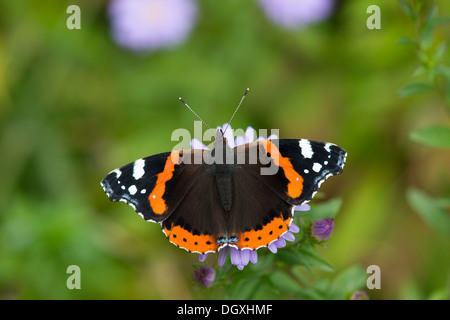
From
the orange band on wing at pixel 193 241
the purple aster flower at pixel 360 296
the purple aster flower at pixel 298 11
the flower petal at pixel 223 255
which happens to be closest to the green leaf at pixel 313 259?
the purple aster flower at pixel 360 296

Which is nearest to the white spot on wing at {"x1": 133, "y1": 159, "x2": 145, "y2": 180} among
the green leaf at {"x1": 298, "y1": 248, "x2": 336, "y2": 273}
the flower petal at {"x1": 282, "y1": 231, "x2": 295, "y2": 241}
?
the flower petal at {"x1": 282, "y1": 231, "x2": 295, "y2": 241}

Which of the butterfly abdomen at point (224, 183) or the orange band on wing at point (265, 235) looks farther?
the butterfly abdomen at point (224, 183)

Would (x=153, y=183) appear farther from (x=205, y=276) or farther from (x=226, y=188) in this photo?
(x=205, y=276)

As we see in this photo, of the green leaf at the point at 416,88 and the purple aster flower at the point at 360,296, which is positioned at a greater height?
the green leaf at the point at 416,88

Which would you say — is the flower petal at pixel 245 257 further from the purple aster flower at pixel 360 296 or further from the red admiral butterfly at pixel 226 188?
the purple aster flower at pixel 360 296

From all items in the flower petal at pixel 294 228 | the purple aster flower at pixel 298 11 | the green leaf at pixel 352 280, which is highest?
the purple aster flower at pixel 298 11

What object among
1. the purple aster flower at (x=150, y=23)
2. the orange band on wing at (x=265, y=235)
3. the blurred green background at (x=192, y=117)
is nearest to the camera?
the orange band on wing at (x=265, y=235)
